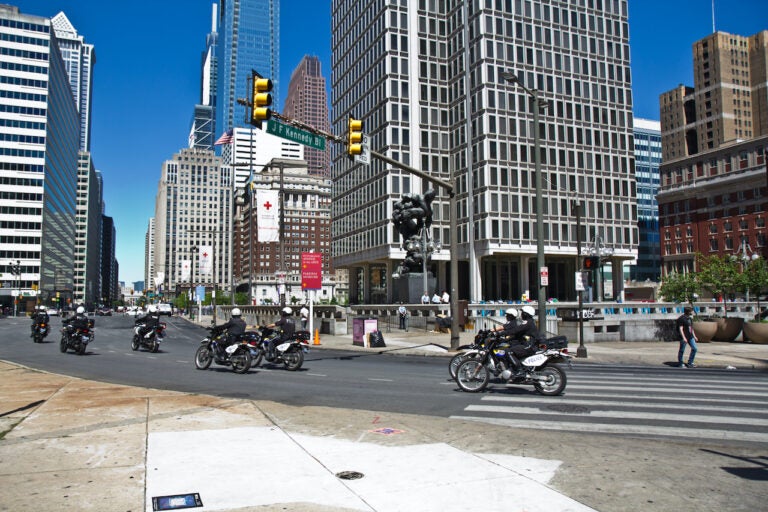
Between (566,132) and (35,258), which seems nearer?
(566,132)

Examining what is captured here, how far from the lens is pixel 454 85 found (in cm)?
7450

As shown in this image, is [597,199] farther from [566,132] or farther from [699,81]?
[699,81]

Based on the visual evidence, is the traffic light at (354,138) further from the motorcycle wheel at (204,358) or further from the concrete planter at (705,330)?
the concrete planter at (705,330)

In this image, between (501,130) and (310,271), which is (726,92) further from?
(310,271)

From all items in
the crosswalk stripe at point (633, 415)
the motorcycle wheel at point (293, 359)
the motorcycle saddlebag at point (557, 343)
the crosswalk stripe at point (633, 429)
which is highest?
the motorcycle saddlebag at point (557, 343)

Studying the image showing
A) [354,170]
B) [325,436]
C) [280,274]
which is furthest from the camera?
[354,170]

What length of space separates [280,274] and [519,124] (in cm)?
4673

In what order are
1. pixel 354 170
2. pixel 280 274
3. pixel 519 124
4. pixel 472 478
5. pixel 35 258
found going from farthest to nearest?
1. pixel 35 258
2. pixel 354 170
3. pixel 519 124
4. pixel 280 274
5. pixel 472 478

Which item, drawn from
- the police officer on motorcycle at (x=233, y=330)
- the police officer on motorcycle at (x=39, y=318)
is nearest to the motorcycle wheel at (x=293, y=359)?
the police officer on motorcycle at (x=233, y=330)

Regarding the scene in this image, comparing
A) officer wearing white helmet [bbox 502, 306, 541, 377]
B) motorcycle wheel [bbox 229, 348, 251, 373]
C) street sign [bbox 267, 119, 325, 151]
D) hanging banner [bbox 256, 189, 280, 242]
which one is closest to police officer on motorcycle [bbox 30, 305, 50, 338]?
hanging banner [bbox 256, 189, 280, 242]

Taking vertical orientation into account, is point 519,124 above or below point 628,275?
above

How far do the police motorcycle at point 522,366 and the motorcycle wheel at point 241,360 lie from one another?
20.6 feet

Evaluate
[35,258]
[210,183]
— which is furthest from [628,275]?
[35,258]

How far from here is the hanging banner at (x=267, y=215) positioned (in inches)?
1219
